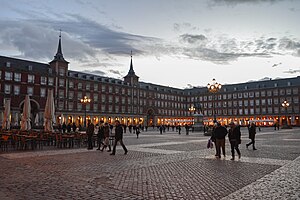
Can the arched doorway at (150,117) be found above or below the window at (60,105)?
below

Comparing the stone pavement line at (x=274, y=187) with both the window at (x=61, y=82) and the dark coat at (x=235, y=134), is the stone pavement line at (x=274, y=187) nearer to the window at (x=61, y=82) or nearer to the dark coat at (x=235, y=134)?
the dark coat at (x=235, y=134)

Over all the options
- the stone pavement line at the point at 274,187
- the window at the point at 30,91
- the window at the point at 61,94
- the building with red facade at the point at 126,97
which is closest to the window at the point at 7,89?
the building with red facade at the point at 126,97

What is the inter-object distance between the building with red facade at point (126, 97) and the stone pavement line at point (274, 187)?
37.0 metres

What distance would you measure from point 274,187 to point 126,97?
7621cm

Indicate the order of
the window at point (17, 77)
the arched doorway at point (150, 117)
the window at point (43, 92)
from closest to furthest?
the window at point (17, 77)
the window at point (43, 92)
the arched doorway at point (150, 117)

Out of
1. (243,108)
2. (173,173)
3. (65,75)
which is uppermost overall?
(65,75)

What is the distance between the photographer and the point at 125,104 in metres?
81.5

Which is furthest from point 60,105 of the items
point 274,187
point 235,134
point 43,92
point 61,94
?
point 274,187

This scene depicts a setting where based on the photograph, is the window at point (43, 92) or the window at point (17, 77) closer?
the window at point (17, 77)

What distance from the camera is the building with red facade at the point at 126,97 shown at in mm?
56031

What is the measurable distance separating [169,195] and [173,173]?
2.48 m

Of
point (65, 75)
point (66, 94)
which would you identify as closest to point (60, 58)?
point (65, 75)

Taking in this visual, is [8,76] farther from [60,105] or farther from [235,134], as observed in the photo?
[235,134]

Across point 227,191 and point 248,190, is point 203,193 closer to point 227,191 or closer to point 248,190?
point 227,191
